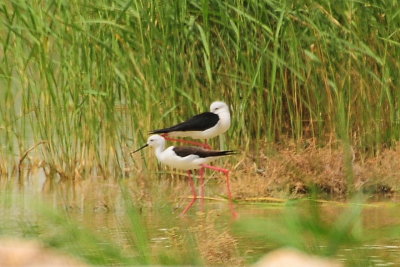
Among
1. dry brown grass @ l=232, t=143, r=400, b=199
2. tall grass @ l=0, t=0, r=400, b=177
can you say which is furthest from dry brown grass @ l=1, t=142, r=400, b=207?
tall grass @ l=0, t=0, r=400, b=177

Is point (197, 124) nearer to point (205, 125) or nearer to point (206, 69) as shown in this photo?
point (205, 125)

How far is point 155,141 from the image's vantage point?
7.24m

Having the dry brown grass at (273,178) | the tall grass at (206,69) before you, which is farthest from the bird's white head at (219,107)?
the dry brown grass at (273,178)

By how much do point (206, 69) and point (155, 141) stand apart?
94 centimetres

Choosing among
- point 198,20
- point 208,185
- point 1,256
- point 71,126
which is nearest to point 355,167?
point 208,185

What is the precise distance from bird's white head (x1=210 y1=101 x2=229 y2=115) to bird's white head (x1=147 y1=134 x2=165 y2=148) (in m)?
0.46

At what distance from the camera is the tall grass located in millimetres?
7836

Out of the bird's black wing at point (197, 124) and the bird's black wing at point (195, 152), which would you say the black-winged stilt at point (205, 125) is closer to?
the bird's black wing at point (197, 124)

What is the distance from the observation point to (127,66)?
26.1 ft

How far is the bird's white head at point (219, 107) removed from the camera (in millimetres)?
7500

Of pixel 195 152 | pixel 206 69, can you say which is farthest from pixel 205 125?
pixel 206 69

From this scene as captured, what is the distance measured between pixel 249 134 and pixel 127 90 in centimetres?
91

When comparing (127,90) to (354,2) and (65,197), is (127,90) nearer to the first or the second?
(65,197)

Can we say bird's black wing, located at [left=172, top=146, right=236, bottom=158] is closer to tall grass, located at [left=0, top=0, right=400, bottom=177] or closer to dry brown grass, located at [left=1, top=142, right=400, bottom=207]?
dry brown grass, located at [left=1, top=142, right=400, bottom=207]
